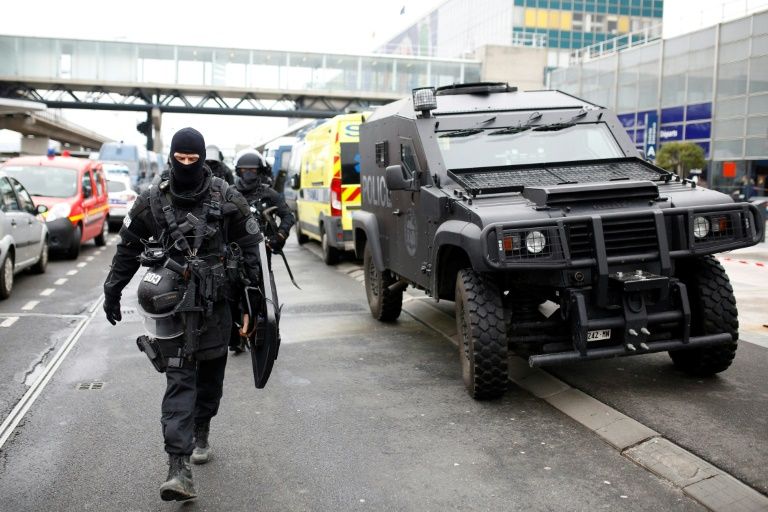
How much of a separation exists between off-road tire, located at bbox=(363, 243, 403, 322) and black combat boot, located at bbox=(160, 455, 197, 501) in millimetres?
4812

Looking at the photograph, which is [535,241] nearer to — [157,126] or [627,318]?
[627,318]

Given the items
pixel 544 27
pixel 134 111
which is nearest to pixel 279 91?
pixel 134 111

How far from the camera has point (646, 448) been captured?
4879 mm

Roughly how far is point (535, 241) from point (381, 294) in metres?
3.67

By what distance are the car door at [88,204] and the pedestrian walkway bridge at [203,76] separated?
40197 mm

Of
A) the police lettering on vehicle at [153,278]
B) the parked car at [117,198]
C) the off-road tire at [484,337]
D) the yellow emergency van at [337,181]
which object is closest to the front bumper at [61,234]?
the yellow emergency van at [337,181]

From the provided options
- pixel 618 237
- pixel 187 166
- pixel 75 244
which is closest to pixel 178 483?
pixel 187 166

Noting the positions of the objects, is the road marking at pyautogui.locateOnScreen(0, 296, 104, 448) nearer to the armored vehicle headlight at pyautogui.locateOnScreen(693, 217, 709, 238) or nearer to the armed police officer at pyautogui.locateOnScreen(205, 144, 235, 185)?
the armed police officer at pyautogui.locateOnScreen(205, 144, 235, 185)

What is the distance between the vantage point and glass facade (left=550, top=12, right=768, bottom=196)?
34438 millimetres

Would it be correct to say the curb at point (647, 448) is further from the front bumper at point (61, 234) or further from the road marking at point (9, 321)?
the front bumper at point (61, 234)

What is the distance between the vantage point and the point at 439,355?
7.62m

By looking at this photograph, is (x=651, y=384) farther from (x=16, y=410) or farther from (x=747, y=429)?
(x=16, y=410)

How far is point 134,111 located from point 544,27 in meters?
49.3

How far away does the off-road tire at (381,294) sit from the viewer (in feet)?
29.3
